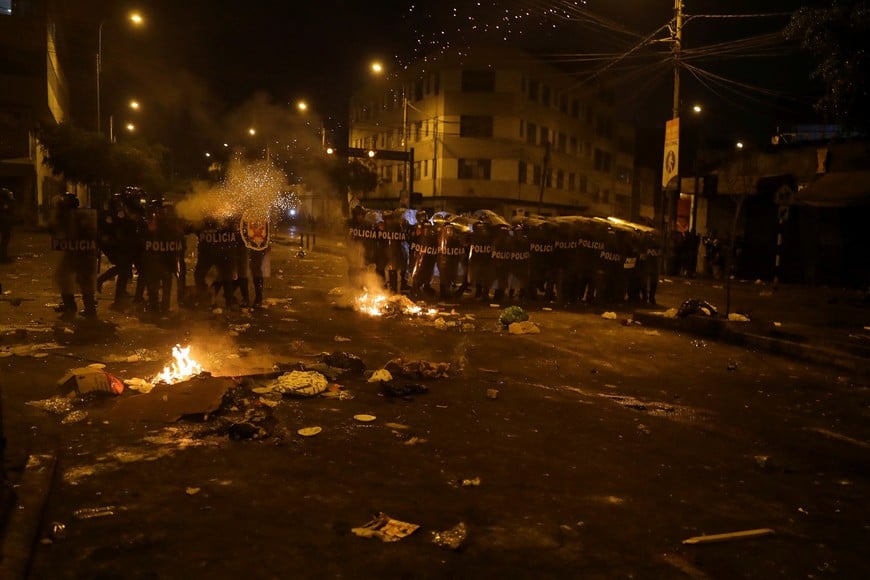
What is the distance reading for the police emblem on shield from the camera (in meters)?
12.1

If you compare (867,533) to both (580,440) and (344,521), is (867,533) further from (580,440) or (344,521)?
(344,521)

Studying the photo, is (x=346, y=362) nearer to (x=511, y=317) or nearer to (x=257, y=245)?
(x=511, y=317)

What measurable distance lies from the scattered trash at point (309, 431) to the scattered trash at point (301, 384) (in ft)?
3.13

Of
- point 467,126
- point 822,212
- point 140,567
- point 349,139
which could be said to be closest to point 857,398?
point 140,567

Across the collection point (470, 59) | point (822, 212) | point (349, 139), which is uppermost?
point (470, 59)

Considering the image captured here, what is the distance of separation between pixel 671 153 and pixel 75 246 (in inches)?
535

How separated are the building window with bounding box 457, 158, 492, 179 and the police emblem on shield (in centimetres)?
3778

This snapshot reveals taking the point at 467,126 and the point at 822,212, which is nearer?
the point at 822,212

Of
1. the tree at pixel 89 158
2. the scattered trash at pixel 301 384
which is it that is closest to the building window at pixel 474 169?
the tree at pixel 89 158

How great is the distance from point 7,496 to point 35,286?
11.1 metres

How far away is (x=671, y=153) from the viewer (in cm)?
1753

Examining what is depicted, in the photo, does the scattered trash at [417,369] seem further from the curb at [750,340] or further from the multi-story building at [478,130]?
the multi-story building at [478,130]

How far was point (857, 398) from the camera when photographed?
8250mm

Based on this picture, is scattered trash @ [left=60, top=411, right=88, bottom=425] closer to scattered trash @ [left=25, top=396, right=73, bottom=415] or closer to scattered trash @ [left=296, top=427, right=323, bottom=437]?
scattered trash @ [left=25, top=396, right=73, bottom=415]
